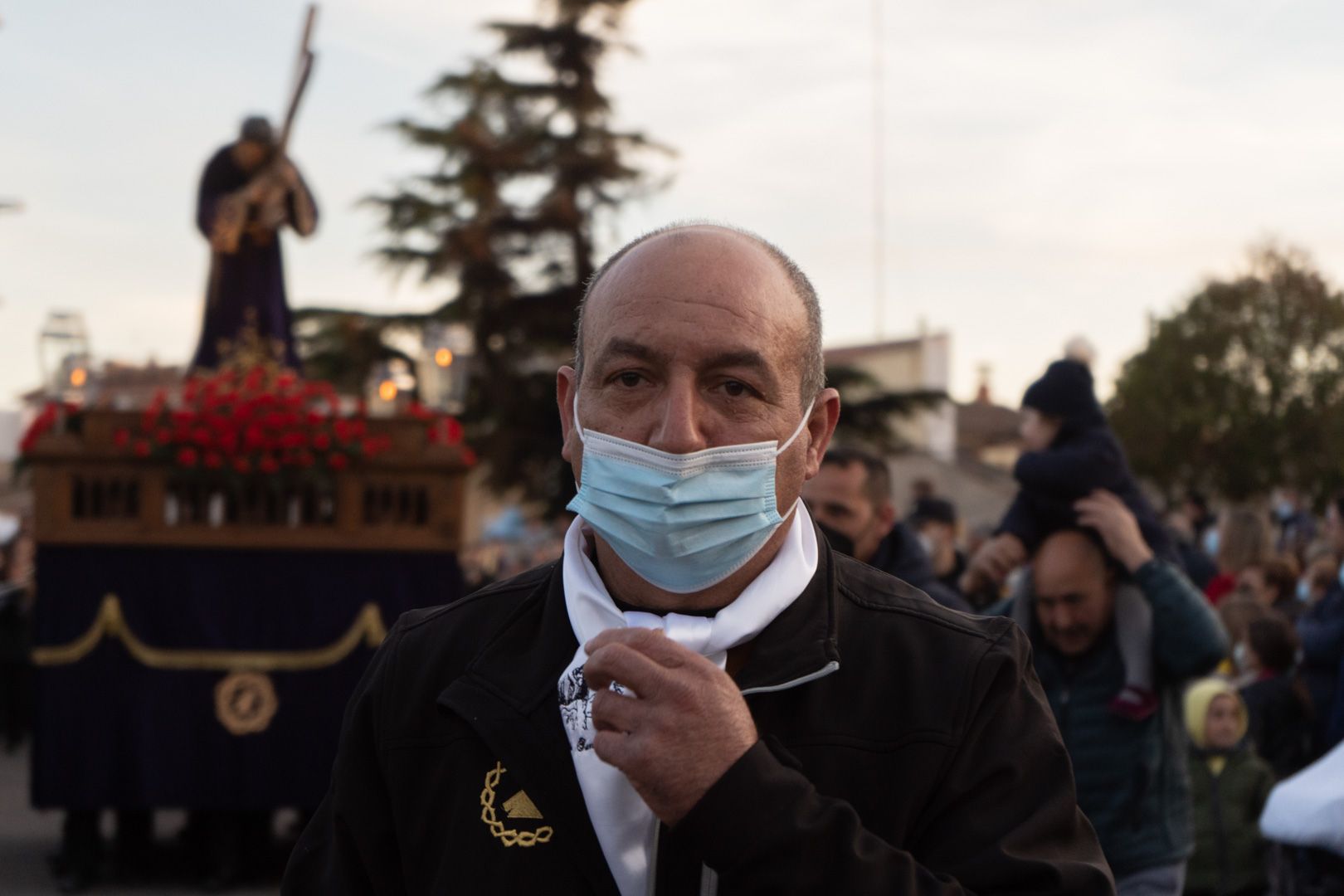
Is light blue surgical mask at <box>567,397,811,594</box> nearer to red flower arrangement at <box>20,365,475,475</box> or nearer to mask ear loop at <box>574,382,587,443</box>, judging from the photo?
mask ear loop at <box>574,382,587,443</box>

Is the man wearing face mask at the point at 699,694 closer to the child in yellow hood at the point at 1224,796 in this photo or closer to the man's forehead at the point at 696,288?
the man's forehead at the point at 696,288

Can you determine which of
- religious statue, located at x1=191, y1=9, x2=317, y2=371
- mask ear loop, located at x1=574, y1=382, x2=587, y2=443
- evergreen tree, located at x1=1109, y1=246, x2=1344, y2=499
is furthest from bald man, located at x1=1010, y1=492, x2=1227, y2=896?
evergreen tree, located at x1=1109, y1=246, x2=1344, y2=499

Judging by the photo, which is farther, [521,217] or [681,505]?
[521,217]

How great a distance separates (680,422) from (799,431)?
0.63 feet

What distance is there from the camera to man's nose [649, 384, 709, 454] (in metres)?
2.10

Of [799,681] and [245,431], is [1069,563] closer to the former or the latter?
[799,681]

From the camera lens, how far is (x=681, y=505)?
2.10 metres

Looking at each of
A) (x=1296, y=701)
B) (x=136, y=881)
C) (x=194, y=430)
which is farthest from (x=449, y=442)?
(x=1296, y=701)

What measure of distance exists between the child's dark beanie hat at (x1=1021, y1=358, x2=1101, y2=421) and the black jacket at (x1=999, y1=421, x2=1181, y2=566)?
0.04m

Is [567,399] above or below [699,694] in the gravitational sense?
above

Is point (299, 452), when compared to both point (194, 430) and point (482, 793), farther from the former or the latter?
point (482, 793)

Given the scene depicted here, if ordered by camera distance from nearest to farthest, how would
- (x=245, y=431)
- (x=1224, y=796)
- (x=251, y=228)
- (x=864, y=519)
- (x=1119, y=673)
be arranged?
(x=1119, y=673) < (x=864, y=519) < (x=1224, y=796) < (x=245, y=431) < (x=251, y=228)

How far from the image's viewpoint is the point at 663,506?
2.10 metres

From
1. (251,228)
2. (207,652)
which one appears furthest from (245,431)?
(251,228)
